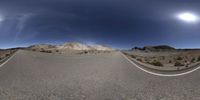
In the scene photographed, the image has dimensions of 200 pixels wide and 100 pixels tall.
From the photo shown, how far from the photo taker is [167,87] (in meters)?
7.23

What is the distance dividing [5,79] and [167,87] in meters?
5.99

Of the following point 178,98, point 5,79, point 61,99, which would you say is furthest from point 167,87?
point 5,79

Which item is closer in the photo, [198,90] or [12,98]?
[12,98]

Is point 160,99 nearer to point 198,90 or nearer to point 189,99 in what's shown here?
point 189,99

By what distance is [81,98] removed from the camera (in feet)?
19.9

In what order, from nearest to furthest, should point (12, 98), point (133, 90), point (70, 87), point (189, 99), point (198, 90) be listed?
point (189, 99)
point (12, 98)
point (198, 90)
point (133, 90)
point (70, 87)

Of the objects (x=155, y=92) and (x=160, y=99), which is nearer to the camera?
(x=160, y=99)

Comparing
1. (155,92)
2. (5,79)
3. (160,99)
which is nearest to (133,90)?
(155,92)

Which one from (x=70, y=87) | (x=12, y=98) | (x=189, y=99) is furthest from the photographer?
(x=70, y=87)

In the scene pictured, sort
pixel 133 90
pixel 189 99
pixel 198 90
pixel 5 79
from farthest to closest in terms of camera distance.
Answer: pixel 5 79 → pixel 133 90 → pixel 198 90 → pixel 189 99

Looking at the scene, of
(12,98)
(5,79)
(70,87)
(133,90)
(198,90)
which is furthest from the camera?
(5,79)

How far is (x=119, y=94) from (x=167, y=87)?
1668 mm

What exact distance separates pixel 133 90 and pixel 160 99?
1354 millimetres

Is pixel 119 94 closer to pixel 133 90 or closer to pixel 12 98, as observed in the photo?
pixel 133 90
